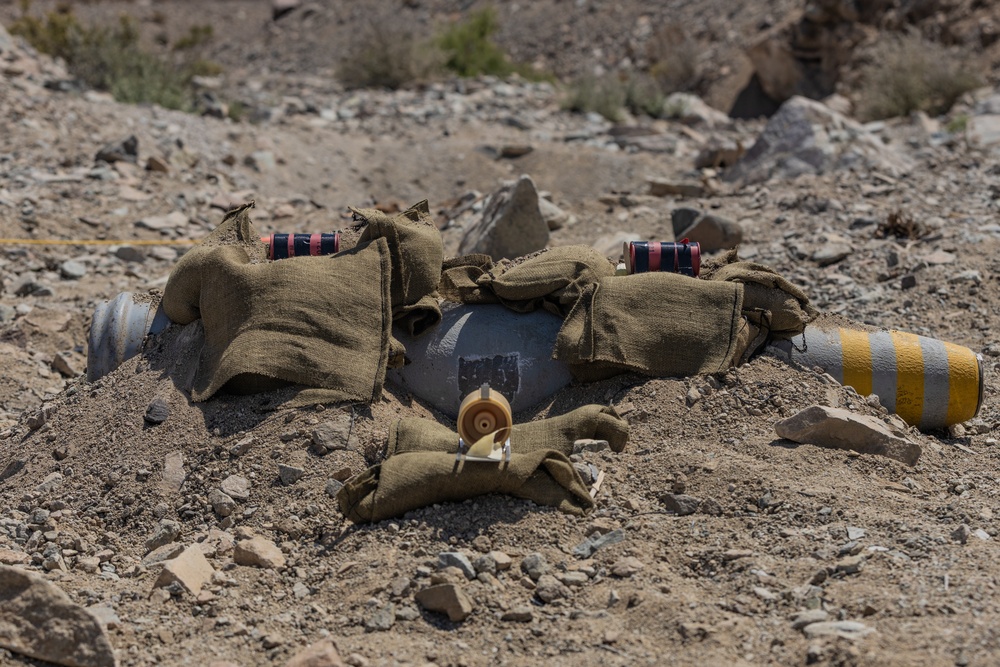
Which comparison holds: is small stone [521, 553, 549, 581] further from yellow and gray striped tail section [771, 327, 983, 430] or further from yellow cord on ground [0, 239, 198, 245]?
yellow cord on ground [0, 239, 198, 245]

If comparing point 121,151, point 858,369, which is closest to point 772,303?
point 858,369

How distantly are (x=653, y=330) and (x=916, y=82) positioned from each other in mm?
7793

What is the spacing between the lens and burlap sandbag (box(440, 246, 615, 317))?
416 cm

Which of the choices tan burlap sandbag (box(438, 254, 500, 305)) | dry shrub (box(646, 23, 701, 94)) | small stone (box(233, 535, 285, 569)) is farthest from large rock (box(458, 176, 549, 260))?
dry shrub (box(646, 23, 701, 94))

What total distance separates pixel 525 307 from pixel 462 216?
3669mm

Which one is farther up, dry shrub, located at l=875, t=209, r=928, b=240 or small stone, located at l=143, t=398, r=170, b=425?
dry shrub, located at l=875, t=209, r=928, b=240

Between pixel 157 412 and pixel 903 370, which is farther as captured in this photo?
pixel 903 370

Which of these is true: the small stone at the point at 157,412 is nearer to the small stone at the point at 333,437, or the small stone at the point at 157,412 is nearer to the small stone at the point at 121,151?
the small stone at the point at 333,437

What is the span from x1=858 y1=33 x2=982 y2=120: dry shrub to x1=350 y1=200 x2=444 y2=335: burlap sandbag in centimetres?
779

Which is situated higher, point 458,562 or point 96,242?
point 458,562

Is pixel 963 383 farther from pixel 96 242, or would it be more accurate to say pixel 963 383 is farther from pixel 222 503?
pixel 96 242

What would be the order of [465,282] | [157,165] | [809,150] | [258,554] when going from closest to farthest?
[258,554]
[465,282]
[809,150]
[157,165]

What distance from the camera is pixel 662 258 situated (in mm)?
4340

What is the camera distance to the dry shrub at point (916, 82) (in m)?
10.6
